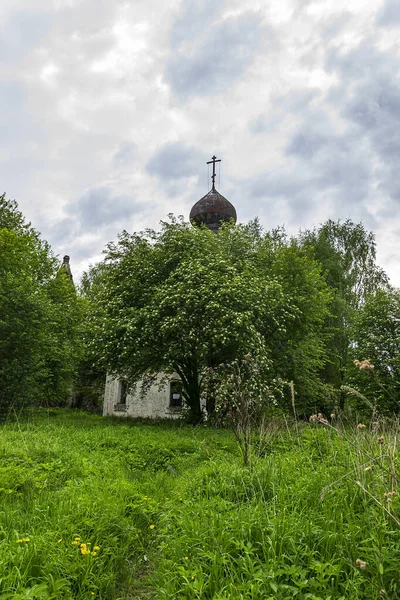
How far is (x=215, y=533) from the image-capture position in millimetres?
3783

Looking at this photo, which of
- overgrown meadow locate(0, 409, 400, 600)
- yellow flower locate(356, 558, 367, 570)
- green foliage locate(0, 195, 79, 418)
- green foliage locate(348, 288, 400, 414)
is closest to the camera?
yellow flower locate(356, 558, 367, 570)

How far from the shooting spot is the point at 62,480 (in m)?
6.21

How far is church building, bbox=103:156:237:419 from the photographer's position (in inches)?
934

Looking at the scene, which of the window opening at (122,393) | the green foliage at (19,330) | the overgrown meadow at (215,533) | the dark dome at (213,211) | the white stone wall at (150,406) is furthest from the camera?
the dark dome at (213,211)

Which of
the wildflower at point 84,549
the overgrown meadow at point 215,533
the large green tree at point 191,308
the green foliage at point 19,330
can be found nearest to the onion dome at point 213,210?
the large green tree at point 191,308

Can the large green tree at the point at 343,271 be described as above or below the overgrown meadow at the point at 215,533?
above

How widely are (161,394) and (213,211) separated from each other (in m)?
12.1

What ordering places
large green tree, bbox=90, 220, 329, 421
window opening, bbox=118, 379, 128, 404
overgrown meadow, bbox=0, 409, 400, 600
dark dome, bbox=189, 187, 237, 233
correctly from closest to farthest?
overgrown meadow, bbox=0, 409, 400, 600 → large green tree, bbox=90, 220, 329, 421 → window opening, bbox=118, 379, 128, 404 → dark dome, bbox=189, 187, 237, 233

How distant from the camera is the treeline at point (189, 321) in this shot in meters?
13.4

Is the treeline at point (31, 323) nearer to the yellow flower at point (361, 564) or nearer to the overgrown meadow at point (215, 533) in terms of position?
the overgrown meadow at point (215, 533)

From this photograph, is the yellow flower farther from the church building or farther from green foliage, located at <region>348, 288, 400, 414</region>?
the church building

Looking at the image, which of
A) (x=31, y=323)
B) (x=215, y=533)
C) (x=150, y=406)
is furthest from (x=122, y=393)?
(x=215, y=533)

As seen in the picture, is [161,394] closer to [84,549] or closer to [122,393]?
[122,393]

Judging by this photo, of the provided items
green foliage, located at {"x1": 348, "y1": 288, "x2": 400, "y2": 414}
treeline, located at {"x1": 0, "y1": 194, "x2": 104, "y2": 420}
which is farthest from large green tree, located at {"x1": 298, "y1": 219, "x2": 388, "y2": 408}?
treeline, located at {"x1": 0, "y1": 194, "x2": 104, "y2": 420}
